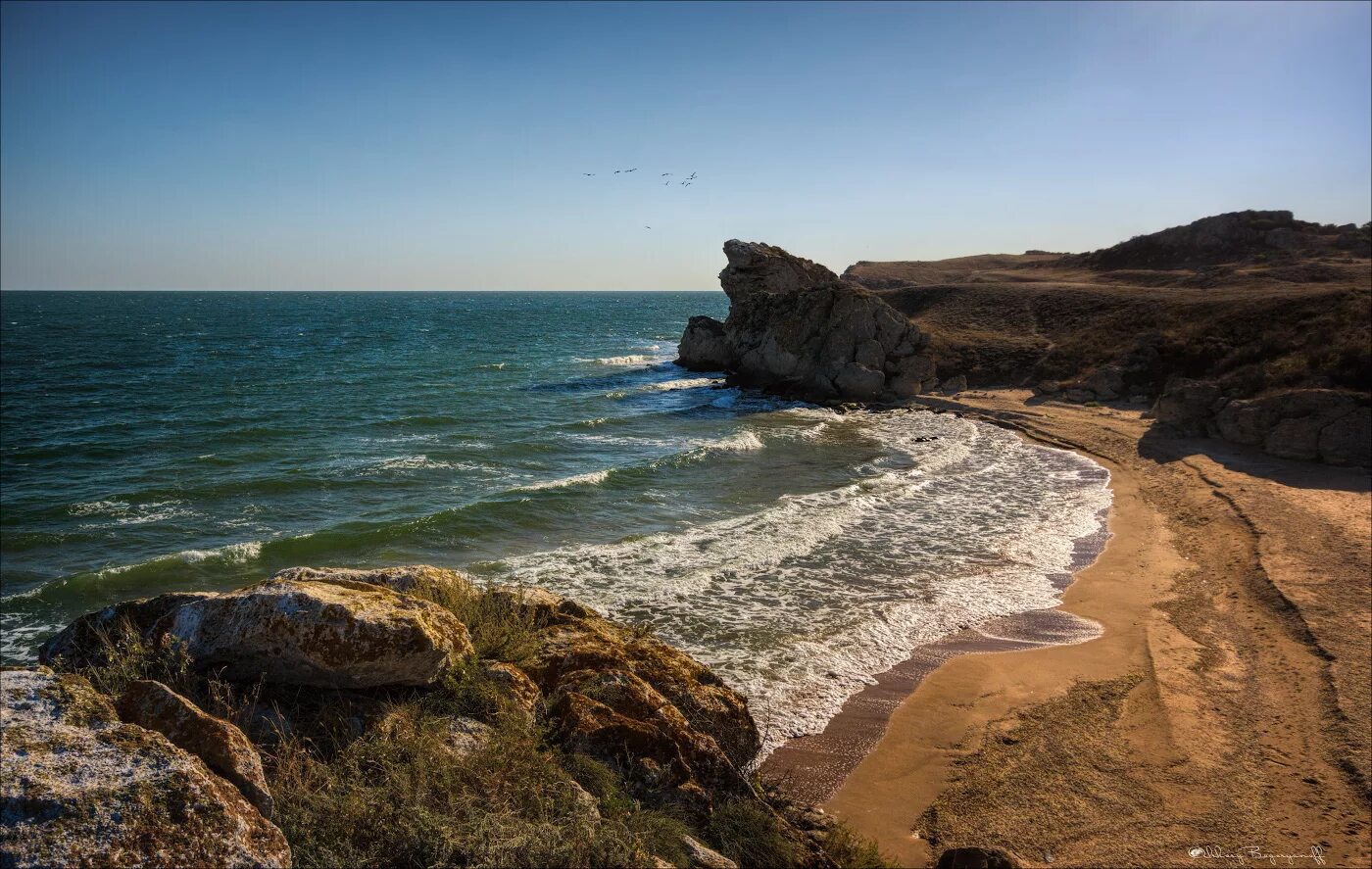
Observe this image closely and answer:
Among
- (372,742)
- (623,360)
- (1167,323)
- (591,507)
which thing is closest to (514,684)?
(372,742)

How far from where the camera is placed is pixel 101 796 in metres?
3.24

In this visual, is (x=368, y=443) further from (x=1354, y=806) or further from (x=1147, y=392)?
(x=1147, y=392)

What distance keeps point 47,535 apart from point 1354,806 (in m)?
22.6

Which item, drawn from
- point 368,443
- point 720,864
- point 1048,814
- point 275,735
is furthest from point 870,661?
point 368,443

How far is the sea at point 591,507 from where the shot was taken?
1234 cm

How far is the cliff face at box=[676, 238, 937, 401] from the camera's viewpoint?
37.8 metres

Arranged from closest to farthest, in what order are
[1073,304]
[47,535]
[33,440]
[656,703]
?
[656,703]
[47,535]
[33,440]
[1073,304]

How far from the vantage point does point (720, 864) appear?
4895mm

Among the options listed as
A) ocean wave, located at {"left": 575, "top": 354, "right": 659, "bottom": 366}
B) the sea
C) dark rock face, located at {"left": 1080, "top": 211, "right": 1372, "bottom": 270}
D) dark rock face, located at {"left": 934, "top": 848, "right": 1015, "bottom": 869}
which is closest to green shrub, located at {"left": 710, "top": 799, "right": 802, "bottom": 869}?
dark rock face, located at {"left": 934, "top": 848, "right": 1015, "bottom": 869}

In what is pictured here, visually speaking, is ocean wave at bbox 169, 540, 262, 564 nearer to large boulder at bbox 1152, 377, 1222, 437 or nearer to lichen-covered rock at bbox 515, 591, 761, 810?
lichen-covered rock at bbox 515, 591, 761, 810

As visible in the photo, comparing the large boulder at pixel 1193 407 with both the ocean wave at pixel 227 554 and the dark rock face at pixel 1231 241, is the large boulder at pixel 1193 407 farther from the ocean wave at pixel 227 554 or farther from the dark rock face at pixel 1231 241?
the dark rock face at pixel 1231 241

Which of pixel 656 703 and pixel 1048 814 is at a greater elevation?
pixel 656 703

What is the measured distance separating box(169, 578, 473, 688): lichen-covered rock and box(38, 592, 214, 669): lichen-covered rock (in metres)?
0.34

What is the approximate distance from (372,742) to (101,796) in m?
1.75
